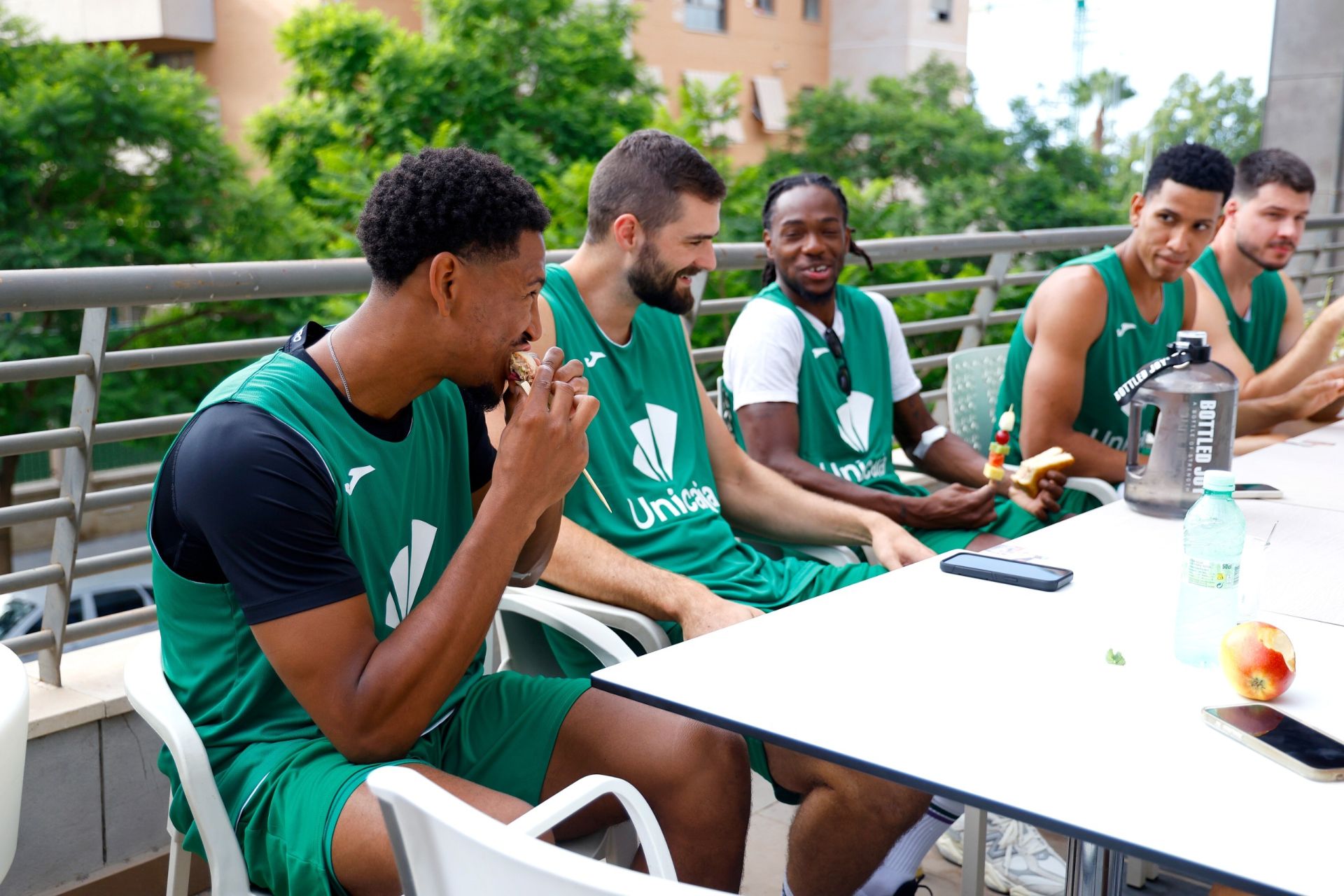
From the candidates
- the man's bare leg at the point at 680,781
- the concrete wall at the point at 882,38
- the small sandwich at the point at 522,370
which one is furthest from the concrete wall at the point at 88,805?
the concrete wall at the point at 882,38

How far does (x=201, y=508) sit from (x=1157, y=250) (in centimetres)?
306

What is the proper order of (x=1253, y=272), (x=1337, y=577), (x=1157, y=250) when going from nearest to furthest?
(x=1337, y=577) < (x=1157, y=250) < (x=1253, y=272)

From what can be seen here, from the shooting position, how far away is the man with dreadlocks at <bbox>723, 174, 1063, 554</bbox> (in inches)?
128

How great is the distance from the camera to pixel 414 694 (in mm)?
1675

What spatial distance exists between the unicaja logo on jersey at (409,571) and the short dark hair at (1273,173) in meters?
3.94

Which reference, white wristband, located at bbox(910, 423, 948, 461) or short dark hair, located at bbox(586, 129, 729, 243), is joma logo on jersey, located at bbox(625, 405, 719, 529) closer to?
short dark hair, located at bbox(586, 129, 729, 243)

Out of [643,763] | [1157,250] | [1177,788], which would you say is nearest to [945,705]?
[1177,788]

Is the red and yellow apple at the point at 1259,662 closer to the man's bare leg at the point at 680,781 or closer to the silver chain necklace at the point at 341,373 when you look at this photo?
the man's bare leg at the point at 680,781

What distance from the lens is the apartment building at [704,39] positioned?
23328 mm

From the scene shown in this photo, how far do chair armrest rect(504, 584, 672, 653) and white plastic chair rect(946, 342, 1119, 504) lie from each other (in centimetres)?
189

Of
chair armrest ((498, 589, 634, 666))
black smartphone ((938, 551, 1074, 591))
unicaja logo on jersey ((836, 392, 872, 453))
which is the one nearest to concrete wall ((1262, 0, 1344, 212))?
unicaja logo on jersey ((836, 392, 872, 453))

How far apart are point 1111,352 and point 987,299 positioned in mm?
1535

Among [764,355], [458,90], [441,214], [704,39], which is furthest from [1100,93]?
[441,214]

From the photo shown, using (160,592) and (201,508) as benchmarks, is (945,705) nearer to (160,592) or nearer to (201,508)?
(201,508)
